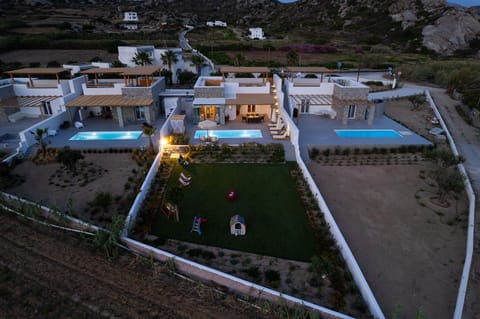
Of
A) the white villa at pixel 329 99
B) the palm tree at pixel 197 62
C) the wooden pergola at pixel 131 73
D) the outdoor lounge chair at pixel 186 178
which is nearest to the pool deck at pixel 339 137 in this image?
the white villa at pixel 329 99

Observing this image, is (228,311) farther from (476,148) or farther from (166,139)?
(476,148)

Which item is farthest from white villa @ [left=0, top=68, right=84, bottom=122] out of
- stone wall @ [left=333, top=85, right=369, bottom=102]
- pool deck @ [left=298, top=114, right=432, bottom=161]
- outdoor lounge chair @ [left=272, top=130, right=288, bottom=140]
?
stone wall @ [left=333, top=85, right=369, bottom=102]

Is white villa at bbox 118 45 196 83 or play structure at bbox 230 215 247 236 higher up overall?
white villa at bbox 118 45 196 83

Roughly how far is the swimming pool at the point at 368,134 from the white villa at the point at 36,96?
27.4m

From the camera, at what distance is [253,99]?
28641 mm

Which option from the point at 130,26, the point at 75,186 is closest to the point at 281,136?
the point at 75,186

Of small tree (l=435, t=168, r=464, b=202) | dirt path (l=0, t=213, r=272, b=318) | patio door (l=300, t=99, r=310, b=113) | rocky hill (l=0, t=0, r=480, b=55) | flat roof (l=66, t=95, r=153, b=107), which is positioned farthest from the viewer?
rocky hill (l=0, t=0, r=480, b=55)

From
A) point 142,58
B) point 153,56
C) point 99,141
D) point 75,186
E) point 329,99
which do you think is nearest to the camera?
point 75,186

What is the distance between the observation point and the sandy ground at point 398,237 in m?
10.7

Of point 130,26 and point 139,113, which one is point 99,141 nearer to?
point 139,113

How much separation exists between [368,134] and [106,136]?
24.1 meters

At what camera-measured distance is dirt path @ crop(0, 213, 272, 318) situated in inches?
374

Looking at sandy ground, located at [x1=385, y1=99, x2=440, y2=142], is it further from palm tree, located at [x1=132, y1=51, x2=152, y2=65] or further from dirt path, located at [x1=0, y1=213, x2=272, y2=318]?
palm tree, located at [x1=132, y1=51, x2=152, y2=65]

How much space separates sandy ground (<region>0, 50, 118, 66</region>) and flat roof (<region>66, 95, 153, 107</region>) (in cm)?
3304
